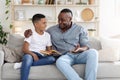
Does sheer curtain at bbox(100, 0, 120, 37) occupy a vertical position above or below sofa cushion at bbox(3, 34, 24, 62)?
above

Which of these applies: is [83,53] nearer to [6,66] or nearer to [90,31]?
[6,66]

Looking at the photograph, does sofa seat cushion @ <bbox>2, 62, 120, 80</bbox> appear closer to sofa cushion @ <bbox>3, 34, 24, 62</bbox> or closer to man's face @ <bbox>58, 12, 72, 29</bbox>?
Answer: sofa cushion @ <bbox>3, 34, 24, 62</bbox>

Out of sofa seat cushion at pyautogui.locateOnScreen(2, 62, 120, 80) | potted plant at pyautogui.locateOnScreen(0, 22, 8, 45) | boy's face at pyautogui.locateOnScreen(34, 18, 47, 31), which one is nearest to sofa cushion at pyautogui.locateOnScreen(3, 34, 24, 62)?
sofa seat cushion at pyautogui.locateOnScreen(2, 62, 120, 80)

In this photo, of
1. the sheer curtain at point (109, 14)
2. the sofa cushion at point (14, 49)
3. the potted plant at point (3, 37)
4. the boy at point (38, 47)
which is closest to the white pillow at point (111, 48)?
the boy at point (38, 47)

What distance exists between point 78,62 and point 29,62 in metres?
0.57

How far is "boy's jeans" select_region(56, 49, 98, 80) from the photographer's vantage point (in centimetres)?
294

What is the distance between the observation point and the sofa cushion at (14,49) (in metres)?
3.33

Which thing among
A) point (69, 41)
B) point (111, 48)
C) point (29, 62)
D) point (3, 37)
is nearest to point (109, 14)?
point (3, 37)

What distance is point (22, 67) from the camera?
3.03 meters

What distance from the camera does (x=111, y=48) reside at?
11.2 ft

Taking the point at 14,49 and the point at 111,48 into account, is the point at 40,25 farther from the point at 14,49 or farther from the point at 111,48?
the point at 111,48

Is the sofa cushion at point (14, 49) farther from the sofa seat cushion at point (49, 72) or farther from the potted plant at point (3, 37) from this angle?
the potted plant at point (3, 37)

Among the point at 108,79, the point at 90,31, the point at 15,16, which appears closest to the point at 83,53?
the point at 108,79

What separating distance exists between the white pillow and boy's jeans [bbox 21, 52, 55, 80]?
2.25 ft
